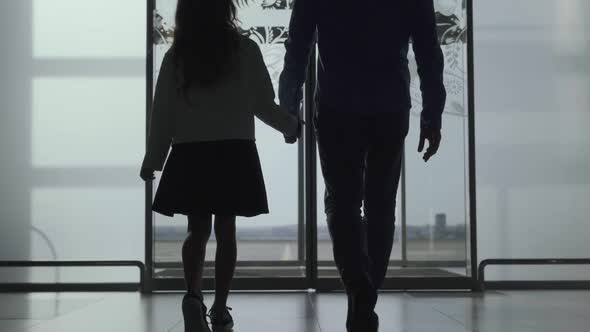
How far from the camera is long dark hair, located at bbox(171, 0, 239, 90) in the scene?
2.51m

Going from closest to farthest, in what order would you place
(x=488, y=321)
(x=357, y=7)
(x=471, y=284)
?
(x=357, y=7)
(x=488, y=321)
(x=471, y=284)

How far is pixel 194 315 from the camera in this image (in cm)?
243

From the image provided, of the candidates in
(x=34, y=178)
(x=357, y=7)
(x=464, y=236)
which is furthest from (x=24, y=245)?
(x=357, y=7)

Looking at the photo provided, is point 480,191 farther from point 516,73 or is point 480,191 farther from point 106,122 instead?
point 106,122

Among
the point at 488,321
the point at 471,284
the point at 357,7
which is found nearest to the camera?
the point at 357,7

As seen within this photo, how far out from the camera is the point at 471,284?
195 inches

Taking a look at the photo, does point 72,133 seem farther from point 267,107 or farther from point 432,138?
point 432,138

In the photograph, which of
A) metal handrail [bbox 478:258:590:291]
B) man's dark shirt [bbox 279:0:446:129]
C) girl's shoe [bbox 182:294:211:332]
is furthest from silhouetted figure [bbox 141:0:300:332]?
metal handrail [bbox 478:258:590:291]

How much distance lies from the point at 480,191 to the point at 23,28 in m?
3.30

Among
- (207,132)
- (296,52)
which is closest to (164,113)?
(207,132)

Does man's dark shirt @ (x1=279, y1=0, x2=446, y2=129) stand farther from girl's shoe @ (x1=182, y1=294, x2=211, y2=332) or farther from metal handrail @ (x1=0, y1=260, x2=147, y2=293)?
metal handrail @ (x1=0, y1=260, x2=147, y2=293)

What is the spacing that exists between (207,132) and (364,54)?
0.57 meters

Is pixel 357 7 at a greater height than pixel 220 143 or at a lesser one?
greater

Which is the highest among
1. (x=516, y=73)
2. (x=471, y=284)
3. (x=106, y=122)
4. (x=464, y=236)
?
(x=516, y=73)
